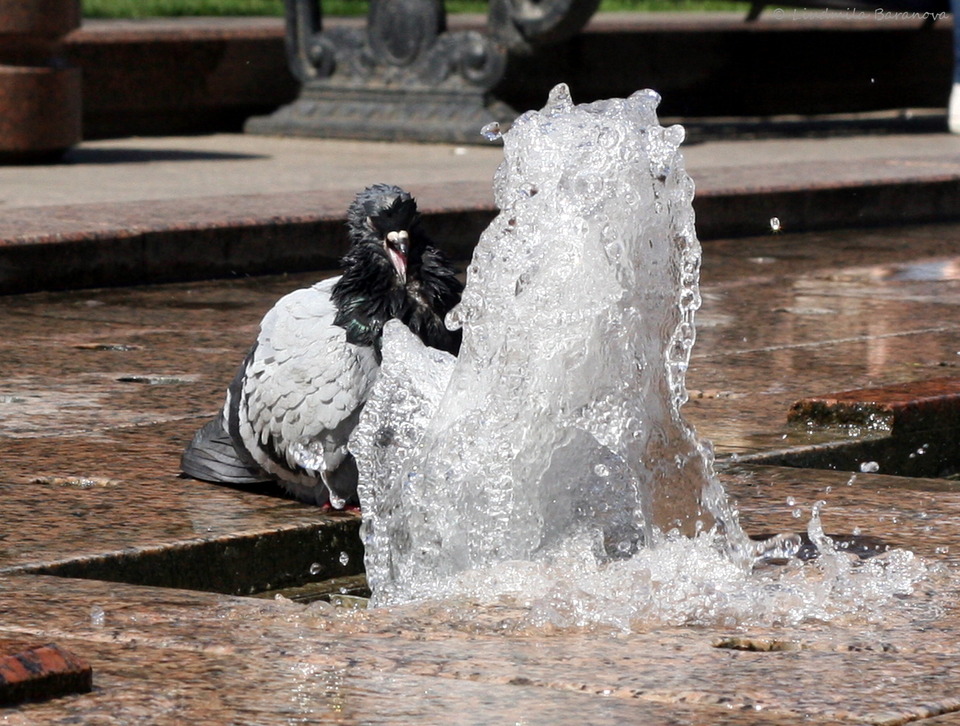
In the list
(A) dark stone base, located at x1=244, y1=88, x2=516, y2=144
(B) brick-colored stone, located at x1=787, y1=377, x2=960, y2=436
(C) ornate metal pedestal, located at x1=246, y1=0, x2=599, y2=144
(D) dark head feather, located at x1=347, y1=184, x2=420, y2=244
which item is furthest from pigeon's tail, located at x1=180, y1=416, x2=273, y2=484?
(A) dark stone base, located at x1=244, y1=88, x2=516, y2=144

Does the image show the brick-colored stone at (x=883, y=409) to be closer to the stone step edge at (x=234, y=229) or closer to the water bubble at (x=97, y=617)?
the water bubble at (x=97, y=617)

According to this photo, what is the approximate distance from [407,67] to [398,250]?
9.56 metres

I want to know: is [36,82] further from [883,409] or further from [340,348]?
[340,348]

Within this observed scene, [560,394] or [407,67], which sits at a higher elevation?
[407,67]

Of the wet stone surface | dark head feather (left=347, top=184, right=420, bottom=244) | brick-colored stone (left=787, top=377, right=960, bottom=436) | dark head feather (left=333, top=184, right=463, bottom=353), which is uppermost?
dark head feather (left=347, top=184, right=420, bottom=244)

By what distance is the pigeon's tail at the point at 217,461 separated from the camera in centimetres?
413

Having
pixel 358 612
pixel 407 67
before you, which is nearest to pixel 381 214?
pixel 358 612

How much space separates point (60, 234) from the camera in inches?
285

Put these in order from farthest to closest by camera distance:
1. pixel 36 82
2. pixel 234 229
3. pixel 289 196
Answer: pixel 36 82
pixel 289 196
pixel 234 229

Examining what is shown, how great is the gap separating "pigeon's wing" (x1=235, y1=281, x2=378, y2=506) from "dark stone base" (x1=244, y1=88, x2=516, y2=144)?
8.82 m

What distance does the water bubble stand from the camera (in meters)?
3.01

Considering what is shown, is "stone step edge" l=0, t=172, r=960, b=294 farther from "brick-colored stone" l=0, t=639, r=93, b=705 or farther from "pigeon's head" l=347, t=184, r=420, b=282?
"brick-colored stone" l=0, t=639, r=93, b=705

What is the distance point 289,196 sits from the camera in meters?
8.73

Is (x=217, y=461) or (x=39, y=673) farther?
(x=217, y=461)
